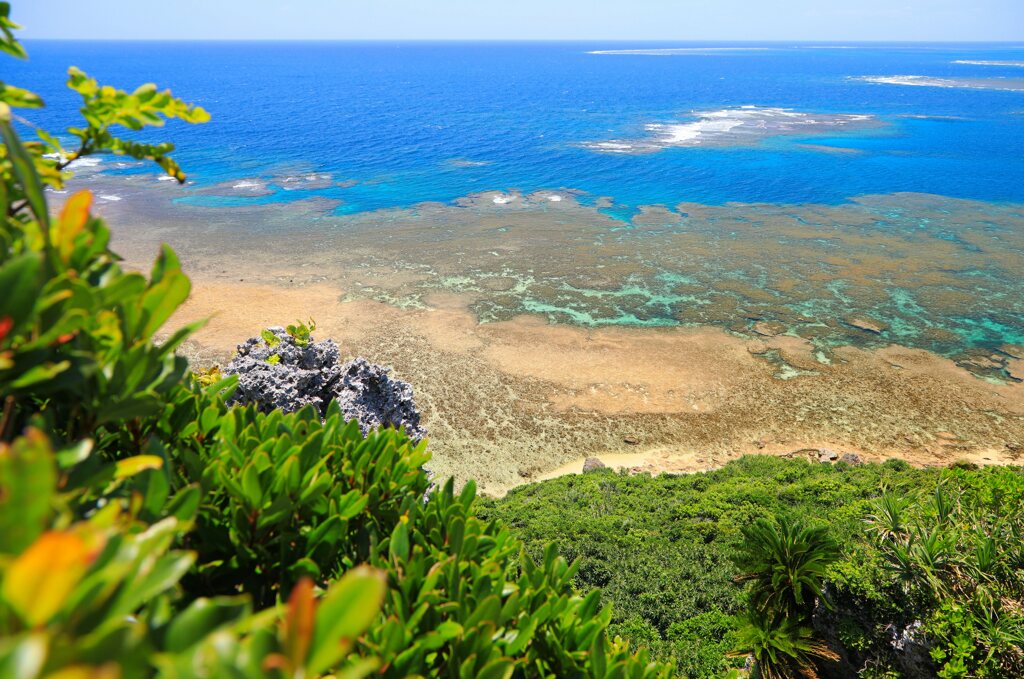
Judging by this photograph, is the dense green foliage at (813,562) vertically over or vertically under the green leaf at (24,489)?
under

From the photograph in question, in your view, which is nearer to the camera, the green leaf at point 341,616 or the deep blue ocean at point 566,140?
the green leaf at point 341,616

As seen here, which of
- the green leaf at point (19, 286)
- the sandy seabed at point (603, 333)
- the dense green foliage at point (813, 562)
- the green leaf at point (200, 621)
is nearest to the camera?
the green leaf at point (200, 621)

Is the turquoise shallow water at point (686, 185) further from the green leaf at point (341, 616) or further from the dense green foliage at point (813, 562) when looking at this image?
the green leaf at point (341, 616)

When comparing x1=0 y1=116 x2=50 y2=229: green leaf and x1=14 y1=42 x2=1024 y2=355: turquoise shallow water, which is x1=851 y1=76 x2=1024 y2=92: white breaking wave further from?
x1=0 y1=116 x2=50 y2=229: green leaf

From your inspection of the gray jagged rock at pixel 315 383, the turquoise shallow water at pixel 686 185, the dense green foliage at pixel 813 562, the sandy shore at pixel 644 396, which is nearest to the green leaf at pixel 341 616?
the dense green foliage at pixel 813 562

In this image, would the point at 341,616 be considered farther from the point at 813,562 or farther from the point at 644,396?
the point at 644,396

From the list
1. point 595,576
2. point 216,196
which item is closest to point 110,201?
point 216,196

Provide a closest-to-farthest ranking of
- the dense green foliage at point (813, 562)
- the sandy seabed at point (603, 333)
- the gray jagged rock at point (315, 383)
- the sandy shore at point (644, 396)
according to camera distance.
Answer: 1. the dense green foliage at point (813, 562)
2. the gray jagged rock at point (315, 383)
3. the sandy shore at point (644, 396)
4. the sandy seabed at point (603, 333)
